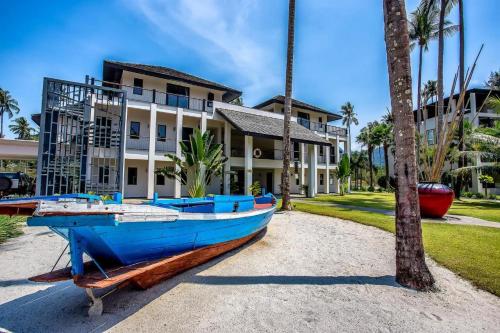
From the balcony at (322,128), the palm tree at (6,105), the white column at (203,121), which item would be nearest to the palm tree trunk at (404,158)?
the white column at (203,121)

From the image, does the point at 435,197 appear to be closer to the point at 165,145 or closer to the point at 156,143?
the point at 165,145

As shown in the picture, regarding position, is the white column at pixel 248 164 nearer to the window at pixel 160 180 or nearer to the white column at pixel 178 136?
the white column at pixel 178 136

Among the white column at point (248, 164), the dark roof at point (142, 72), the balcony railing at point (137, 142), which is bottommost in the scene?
the white column at point (248, 164)

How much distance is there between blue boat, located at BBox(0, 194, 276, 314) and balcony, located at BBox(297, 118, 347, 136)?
2306 cm

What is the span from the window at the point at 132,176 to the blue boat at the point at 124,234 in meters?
16.5

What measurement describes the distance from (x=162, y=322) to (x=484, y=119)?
49.8m

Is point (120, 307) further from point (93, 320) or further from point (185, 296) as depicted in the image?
point (185, 296)

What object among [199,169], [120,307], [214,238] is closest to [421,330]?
[214,238]

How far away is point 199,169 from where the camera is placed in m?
14.0

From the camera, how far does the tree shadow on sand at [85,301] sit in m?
3.09

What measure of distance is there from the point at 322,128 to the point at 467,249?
75.2 ft

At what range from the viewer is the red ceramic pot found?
9719 mm

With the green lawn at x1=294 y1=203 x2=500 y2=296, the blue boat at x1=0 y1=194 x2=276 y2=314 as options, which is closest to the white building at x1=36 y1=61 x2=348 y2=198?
the green lawn at x1=294 y1=203 x2=500 y2=296

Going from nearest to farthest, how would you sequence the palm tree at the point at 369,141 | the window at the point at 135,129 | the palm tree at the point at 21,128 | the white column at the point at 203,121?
the white column at the point at 203,121 < the window at the point at 135,129 < the palm tree at the point at 369,141 < the palm tree at the point at 21,128
